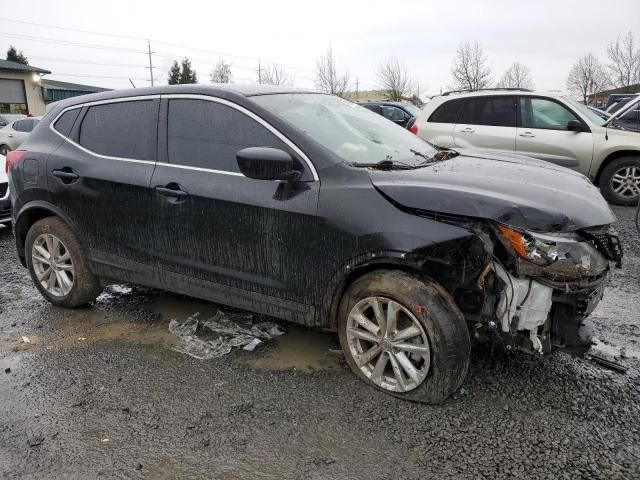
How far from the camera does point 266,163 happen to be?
3.00 metres

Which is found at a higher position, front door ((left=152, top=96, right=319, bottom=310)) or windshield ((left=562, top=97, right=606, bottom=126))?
windshield ((left=562, top=97, right=606, bottom=126))

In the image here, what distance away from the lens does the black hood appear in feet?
8.71

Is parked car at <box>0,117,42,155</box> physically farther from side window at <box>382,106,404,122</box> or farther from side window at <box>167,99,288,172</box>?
side window at <box>167,99,288,172</box>

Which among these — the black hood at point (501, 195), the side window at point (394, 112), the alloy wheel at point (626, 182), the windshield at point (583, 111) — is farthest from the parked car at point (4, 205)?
the side window at point (394, 112)

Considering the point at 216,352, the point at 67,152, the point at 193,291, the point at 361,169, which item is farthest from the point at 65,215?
the point at 361,169

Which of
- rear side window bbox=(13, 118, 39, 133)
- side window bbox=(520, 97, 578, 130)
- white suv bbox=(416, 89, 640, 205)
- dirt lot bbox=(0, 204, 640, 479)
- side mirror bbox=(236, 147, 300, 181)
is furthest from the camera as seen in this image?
rear side window bbox=(13, 118, 39, 133)

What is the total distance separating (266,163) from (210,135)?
0.68 metres

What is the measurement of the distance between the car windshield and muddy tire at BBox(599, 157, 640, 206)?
5.39m

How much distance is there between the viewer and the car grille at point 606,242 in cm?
276

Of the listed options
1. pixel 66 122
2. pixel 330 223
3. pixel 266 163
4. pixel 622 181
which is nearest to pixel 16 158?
pixel 66 122

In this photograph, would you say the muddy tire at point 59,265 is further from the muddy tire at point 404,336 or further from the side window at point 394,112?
the side window at point 394,112

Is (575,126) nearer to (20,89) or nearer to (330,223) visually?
(330,223)

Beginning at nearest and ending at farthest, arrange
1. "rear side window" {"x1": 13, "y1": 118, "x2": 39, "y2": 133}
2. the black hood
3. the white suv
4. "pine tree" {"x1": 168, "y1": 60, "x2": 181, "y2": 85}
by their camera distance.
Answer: the black hood
the white suv
"rear side window" {"x1": 13, "y1": 118, "x2": 39, "y2": 133}
"pine tree" {"x1": 168, "y1": 60, "x2": 181, "y2": 85}

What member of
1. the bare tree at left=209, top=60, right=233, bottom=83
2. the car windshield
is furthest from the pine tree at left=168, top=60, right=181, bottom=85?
the car windshield
